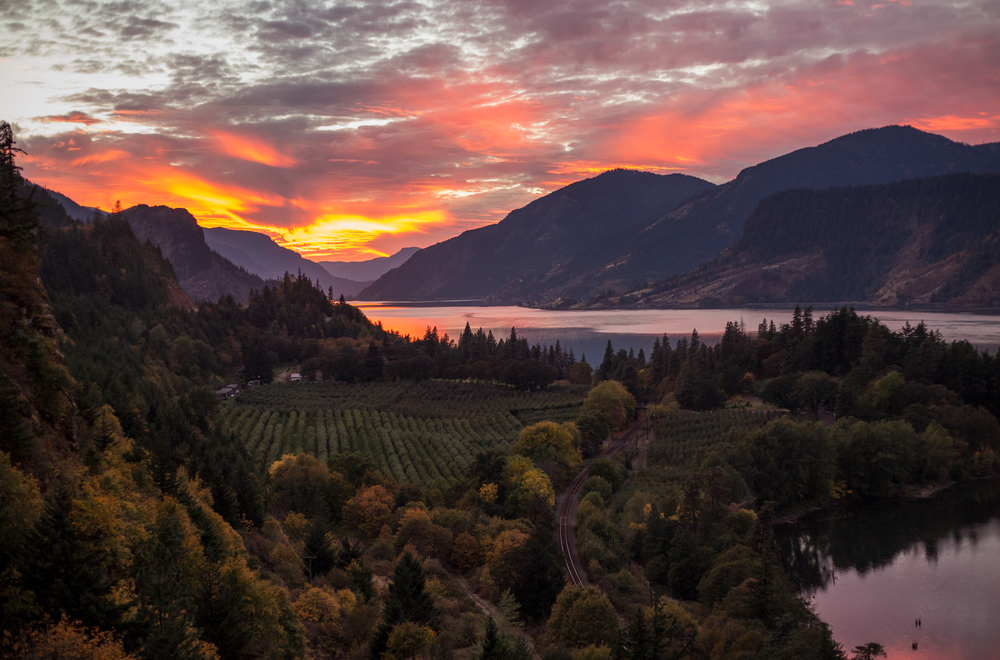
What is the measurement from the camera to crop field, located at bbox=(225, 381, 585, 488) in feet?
266

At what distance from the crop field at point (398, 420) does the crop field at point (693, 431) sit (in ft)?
62.6

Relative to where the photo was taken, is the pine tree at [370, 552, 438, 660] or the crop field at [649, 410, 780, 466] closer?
the pine tree at [370, 552, 438, 660]

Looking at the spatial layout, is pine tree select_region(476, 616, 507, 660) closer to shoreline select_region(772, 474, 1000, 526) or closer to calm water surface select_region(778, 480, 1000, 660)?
calm water surface select_region(778, 480, 1000, 660)

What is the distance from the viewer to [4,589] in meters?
16.5

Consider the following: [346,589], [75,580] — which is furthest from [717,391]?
[75,580]

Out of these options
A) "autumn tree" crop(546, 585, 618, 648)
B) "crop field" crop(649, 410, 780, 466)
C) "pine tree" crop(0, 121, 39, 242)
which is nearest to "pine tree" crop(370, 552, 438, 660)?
"autumn tree" crop(546, 585, 618, 648)

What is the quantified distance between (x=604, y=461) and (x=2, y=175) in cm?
6178

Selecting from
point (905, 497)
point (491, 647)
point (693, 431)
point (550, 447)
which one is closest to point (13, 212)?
point (491, 647)

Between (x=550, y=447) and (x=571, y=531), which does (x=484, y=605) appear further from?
(x=550, y=447)

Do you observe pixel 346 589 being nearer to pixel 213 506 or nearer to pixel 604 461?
pixel 213 506

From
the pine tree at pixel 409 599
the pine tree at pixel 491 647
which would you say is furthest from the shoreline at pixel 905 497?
the pine tree at pixel 491 647

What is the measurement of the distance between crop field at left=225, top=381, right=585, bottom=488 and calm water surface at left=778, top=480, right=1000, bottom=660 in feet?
123

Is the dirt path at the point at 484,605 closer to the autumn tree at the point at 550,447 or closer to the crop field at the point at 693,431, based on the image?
the autumn tree at the point at 550,447

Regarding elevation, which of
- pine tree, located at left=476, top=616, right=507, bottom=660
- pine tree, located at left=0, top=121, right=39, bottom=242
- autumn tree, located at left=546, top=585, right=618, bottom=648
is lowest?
autumn tree, located at left=546, top=585, right=618, bottom=648
